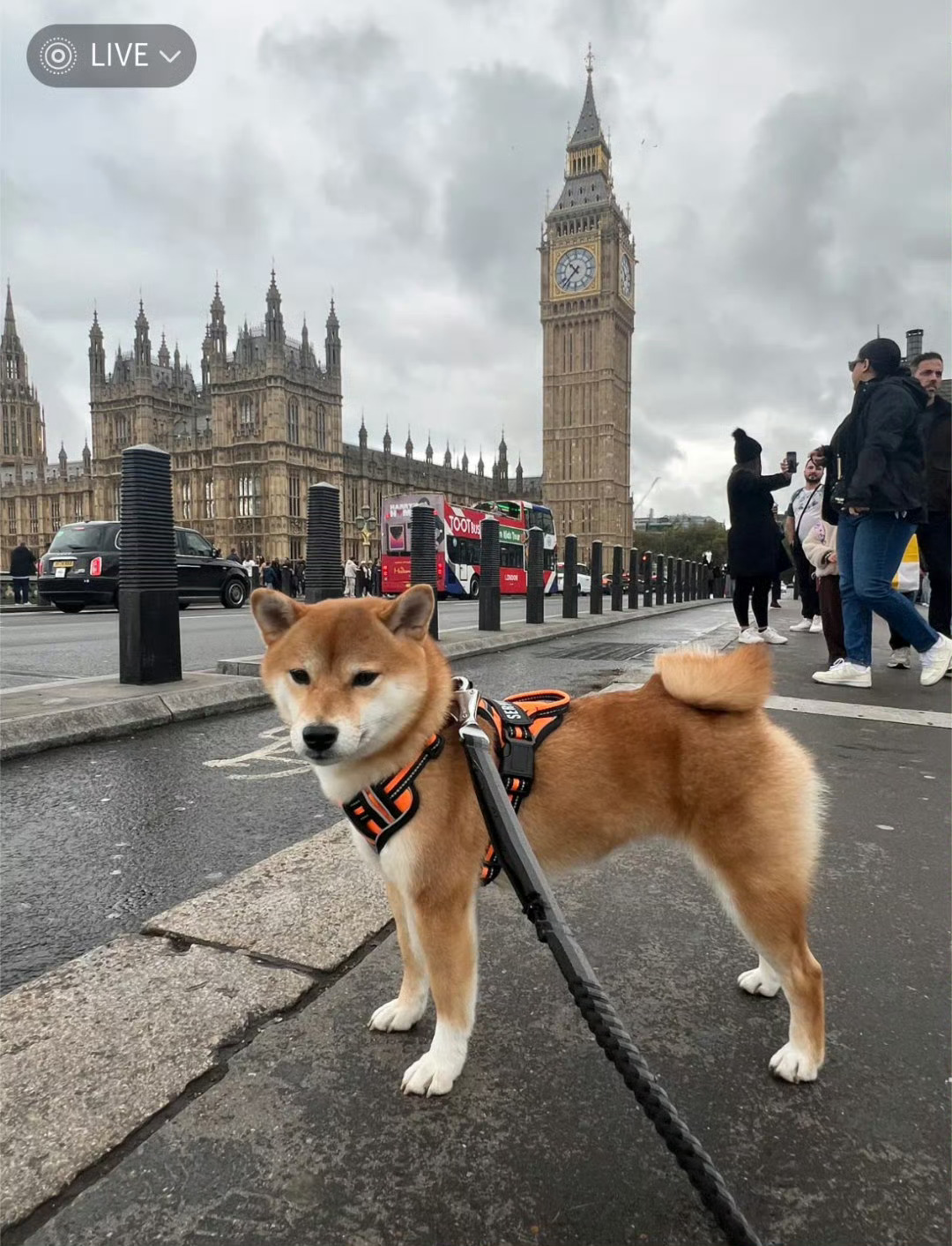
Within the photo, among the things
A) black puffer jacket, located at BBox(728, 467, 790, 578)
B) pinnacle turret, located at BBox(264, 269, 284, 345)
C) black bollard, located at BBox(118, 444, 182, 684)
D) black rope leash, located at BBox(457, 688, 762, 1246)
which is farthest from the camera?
pinnacle turret, located at BBox(264, 269, 284, 345)

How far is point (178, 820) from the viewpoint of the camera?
10.3 ft

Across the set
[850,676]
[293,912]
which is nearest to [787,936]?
[293,912]

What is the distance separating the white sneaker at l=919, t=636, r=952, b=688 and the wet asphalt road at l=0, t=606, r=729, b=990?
505 cm

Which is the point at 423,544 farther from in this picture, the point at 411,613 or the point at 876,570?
the point at 411,613

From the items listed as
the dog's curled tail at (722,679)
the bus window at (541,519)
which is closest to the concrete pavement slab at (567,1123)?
the dog's curled tail at (722,679)

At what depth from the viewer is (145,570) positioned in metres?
5.62

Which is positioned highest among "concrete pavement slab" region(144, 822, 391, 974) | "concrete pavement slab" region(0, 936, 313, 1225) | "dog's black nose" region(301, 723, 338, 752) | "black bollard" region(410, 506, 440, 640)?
"black bollard" region(410, 506, 440, 640)

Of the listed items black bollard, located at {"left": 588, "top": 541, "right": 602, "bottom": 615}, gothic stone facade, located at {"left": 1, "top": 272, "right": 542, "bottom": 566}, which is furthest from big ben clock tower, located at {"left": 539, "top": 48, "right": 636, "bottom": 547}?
black bollard, located at {"left": 588, "top": 541, "right": 602, "bottom": 615}

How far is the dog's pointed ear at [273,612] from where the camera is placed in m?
1.71

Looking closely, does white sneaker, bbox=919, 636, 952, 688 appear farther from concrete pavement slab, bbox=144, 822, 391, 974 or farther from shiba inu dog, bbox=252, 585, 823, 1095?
concrete pavement slab, bbox=144, 822, 391, 974

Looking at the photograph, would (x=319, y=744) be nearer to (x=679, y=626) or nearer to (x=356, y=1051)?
(x=356, y=1051)

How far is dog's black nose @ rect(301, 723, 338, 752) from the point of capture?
1.48 m

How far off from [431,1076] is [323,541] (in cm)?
654

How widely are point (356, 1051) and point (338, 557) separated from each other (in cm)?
647
